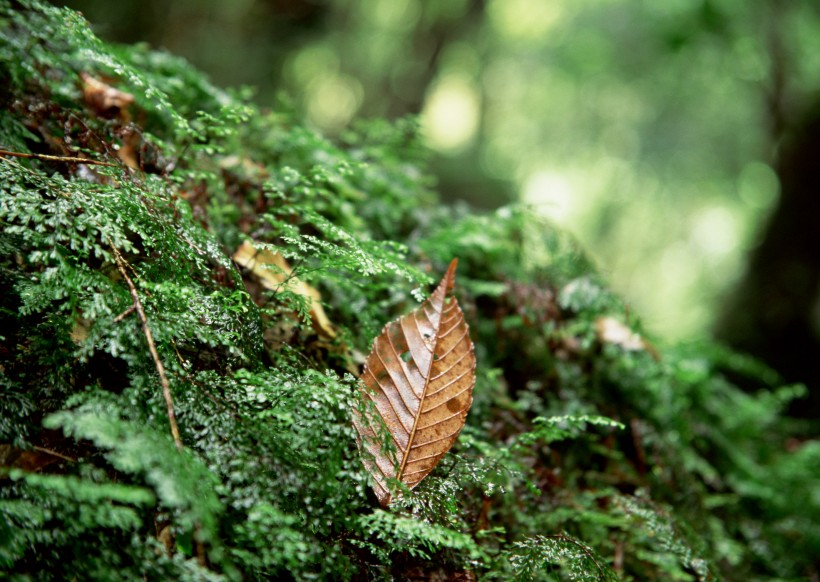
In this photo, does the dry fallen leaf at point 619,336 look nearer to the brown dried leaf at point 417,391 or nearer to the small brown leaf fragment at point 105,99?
the brown dried leaf at point 417,391

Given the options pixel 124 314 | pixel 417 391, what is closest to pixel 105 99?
pixel 124 314

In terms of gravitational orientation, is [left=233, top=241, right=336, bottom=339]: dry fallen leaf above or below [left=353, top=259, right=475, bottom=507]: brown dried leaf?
above

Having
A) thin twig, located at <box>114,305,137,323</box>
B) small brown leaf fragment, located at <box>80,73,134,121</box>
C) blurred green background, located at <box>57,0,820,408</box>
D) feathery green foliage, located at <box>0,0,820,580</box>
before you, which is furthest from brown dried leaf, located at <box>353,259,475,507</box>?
small brown leaf fragment, located at <box>80,73,134,121</box>

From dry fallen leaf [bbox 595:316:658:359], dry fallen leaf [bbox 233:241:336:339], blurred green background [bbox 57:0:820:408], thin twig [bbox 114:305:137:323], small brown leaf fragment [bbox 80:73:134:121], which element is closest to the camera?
thin twig [bbox 114:305:137:323]

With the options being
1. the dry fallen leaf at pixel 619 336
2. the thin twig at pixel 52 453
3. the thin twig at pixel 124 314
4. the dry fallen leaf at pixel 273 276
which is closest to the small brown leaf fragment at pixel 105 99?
the dry fallen leaf at pixel 273 276

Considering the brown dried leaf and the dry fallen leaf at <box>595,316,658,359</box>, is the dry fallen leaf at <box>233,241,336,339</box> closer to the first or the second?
the brown dried leaf

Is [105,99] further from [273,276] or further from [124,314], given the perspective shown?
[124,314]

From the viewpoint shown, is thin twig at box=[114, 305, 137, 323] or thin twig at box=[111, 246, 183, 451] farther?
thin twig at box=[114, 305, 137, 323]
